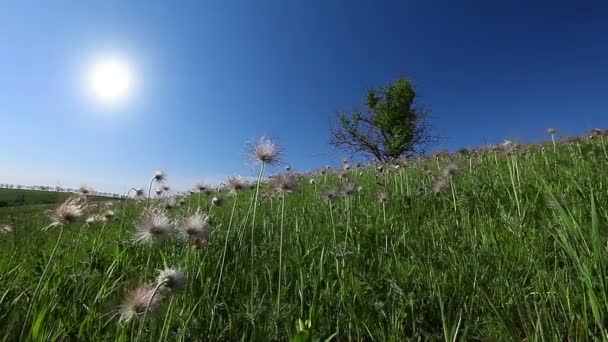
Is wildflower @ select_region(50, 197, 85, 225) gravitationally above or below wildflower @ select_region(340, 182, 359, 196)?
below

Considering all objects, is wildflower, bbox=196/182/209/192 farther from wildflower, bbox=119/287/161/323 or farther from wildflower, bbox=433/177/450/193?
wildflower, bbox=119/287/161/323

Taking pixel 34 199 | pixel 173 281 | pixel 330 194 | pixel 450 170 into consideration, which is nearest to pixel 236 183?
pixel 330 194

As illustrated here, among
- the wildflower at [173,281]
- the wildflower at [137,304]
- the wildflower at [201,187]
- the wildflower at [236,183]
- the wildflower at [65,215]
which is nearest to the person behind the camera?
the wildflower at [173,281]

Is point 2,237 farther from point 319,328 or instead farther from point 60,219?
point 319,328

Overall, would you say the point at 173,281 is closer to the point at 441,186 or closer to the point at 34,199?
the point at 441,186

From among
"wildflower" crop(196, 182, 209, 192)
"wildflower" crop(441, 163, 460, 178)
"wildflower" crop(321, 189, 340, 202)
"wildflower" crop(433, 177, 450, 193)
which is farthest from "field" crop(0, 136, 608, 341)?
"wildflower" crop(196, 182, 209, 192)

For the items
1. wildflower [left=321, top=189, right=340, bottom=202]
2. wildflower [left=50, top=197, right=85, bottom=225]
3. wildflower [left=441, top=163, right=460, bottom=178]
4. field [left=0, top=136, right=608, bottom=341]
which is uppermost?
→ wildflower [left=441, top=163, right=460, bottom=178]

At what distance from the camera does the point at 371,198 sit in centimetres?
636

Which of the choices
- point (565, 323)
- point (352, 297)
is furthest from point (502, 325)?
point (352, 297)

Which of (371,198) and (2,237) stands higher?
(371,198)

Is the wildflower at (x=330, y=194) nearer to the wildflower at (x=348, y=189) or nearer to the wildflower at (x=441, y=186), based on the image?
the wildflower at (x=348, y=189)

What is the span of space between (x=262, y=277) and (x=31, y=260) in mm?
2345

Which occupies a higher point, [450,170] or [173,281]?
[450,170]

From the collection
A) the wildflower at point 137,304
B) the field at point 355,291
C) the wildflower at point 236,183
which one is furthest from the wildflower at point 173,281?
the wildflower at point 236,183
